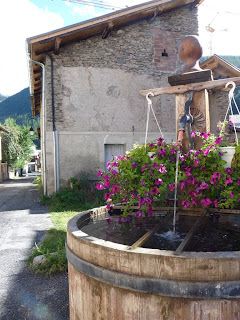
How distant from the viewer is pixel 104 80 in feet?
33.0

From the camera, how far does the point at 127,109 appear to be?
33.7 ft

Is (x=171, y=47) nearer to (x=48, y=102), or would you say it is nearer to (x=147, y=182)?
(x=48, y=102)

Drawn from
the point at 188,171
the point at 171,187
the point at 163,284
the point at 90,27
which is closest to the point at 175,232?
the point at 171,187

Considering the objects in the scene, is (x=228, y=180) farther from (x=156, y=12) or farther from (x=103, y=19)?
(x=156, y=12)

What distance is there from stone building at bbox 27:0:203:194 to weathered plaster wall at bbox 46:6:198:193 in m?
0.03

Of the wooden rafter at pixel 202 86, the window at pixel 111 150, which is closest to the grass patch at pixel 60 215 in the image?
the window at pixel 111 150

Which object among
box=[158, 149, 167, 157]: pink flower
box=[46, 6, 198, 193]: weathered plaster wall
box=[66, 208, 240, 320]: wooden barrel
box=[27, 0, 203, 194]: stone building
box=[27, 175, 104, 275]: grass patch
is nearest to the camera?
box=[66, 208, 240, 320]: wooden barrel

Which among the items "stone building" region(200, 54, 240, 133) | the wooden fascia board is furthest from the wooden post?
"stone building" region(200, 54, 240, 133)

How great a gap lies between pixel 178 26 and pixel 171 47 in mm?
870

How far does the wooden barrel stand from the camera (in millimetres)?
1466

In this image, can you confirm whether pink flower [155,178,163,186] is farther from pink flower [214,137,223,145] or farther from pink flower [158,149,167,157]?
pink flower [214,137,223,145]

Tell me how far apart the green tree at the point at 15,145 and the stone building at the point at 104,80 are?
18.9 meters

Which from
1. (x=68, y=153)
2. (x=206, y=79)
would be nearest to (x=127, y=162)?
(x=206, y=79)

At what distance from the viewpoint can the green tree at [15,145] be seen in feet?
92.1
